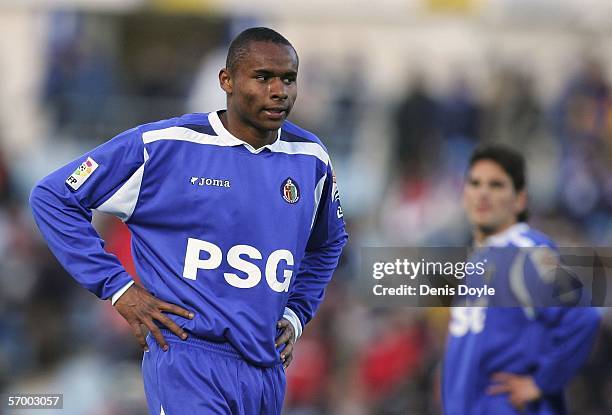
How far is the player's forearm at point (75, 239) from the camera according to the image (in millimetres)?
→ 5102

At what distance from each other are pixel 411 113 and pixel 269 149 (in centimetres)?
762

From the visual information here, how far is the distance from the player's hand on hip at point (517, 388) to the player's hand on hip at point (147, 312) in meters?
2.88

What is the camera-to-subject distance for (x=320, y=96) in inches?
521

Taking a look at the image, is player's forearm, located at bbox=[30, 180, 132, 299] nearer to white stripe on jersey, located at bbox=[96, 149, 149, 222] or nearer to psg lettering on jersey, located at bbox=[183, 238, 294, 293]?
white stripe on jersey, located at bbox=[96, 149, 149, 222]

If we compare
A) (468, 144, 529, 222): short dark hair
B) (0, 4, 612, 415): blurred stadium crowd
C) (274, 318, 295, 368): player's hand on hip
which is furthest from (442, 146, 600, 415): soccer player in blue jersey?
(274, 318, 295, 368): player's hand on hip

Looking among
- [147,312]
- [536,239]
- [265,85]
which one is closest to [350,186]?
[536,239]

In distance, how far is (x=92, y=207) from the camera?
5172mm

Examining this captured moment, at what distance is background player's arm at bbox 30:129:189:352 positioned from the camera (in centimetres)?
507

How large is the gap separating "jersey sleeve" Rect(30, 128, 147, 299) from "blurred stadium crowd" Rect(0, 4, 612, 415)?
5.00m

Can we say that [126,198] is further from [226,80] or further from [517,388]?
[517,388]

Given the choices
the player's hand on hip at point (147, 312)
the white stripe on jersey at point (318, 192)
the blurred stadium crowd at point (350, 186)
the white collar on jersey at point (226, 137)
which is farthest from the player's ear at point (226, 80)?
the blurred stadium crowd at point (350, 186)

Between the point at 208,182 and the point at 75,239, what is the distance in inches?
24.8

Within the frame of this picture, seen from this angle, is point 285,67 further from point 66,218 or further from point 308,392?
point 308,392

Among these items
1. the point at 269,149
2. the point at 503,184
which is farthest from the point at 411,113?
the point at 269,149
